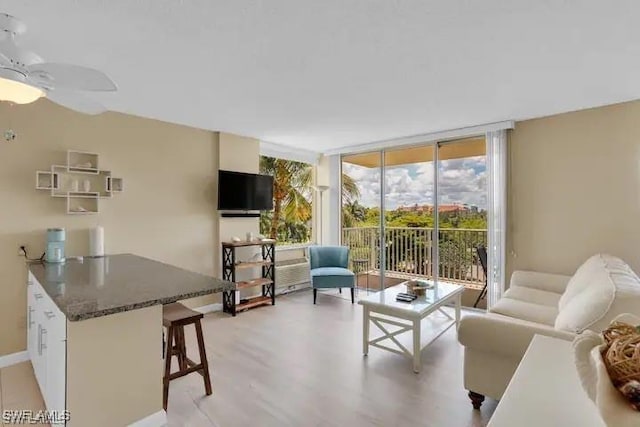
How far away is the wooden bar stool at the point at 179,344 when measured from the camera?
2.20m

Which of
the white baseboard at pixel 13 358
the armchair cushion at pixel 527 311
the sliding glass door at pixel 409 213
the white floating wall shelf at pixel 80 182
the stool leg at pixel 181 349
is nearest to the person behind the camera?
the stool leg at pixel 181 349

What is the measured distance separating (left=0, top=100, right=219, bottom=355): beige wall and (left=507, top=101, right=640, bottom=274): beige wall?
12.7ft

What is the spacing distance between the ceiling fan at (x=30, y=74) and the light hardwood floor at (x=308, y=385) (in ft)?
6.70

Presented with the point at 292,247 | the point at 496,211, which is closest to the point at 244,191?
the point at 292,247

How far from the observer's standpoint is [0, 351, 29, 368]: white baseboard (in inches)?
111

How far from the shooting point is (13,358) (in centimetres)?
287

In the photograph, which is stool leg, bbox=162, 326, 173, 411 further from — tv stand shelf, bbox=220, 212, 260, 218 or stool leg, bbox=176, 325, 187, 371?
tv stand shelf, bbox=220, 212, 260, 218

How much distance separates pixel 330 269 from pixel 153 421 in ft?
10.7

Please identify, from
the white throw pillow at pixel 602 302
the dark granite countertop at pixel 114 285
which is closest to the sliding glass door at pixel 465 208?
the white throw pillow at pixel 602 302

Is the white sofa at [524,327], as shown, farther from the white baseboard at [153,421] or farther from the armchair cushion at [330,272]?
the armchair cushion at [330,272]

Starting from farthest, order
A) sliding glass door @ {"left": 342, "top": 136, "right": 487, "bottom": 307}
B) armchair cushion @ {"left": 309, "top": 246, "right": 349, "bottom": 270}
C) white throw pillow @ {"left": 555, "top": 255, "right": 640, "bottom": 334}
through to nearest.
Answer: armchair cushion @ {"left": 309, "top": 246, "right": 349, "bottom": 270} < sliding glass door @ {"left": 342, "top": 136, "right": 487, "bottom": 307} < white throw pillow @ {"left": 555, "top": 255, "right": 640, "bottom": 334}

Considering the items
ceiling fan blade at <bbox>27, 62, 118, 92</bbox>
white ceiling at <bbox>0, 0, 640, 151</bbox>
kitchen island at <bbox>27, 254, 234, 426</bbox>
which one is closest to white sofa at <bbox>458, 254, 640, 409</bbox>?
white ceiling at <bbox>0, 0, 640, 151</bbox>

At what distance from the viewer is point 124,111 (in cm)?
348

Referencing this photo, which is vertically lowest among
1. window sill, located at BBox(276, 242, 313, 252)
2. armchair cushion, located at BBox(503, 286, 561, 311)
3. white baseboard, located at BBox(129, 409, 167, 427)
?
white baseboard, located at BBox(129, 409, 167, 427)
